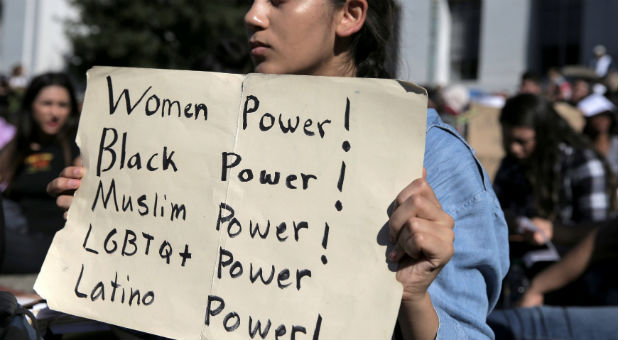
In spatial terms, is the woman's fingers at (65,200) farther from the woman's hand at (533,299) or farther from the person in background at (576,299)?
the woman's hand at (533,299)

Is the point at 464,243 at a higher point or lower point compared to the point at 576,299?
higher

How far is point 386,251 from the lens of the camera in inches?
45.1

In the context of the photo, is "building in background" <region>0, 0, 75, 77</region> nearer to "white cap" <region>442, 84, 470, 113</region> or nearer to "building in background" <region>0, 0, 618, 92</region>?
"building in background" <region>0, 0, 618, 92</region>

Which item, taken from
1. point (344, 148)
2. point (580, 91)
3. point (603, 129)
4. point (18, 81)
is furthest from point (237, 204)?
point (18, 81)

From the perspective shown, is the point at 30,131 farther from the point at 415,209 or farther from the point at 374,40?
the point at 415,209

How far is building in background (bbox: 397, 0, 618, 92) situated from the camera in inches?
607

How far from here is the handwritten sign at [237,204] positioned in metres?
1.16

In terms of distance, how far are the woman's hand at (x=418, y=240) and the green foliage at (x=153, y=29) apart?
22727mm

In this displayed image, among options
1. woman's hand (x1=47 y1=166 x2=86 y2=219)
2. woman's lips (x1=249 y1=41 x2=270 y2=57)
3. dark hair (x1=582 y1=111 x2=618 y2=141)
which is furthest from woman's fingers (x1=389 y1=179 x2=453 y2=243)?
dark hair (x1=582 y1=111 x2=618 y2=141)

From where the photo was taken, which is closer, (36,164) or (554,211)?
(554,211)

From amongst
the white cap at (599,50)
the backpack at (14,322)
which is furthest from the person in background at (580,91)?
the backpack at (14,322)

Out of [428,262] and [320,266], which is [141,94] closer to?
[320,266]

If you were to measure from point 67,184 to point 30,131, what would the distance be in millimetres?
3544

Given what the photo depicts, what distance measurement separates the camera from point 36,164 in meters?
4.38
